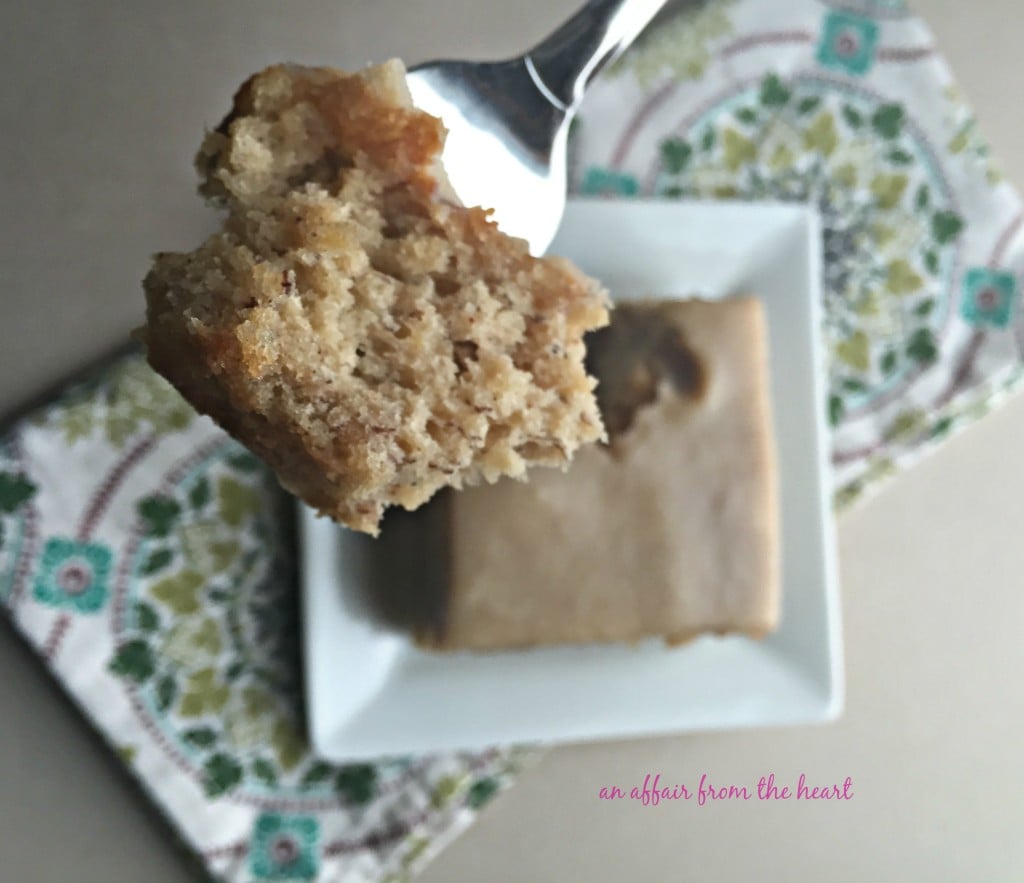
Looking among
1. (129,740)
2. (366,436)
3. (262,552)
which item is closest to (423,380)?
(366,436)

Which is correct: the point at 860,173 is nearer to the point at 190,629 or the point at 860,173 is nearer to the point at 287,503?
the point at 287,503

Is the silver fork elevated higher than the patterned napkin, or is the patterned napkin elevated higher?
the silver fork

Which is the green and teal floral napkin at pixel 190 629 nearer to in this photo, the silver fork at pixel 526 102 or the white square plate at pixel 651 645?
the white square plate at pixel 651 645

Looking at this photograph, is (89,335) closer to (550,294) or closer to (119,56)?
(119,56)

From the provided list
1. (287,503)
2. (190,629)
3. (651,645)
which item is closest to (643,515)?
(651,645)

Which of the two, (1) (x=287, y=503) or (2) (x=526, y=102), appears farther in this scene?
(1) (x=287, y=503)

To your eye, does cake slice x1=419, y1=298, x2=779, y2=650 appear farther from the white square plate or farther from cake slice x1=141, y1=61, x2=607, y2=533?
cake slice x1=141, y1=61, x2=607, y2=533

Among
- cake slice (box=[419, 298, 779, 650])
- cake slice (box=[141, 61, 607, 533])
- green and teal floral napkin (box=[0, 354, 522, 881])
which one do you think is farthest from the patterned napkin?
cake slice (box=[141, 61, 607, 533])
